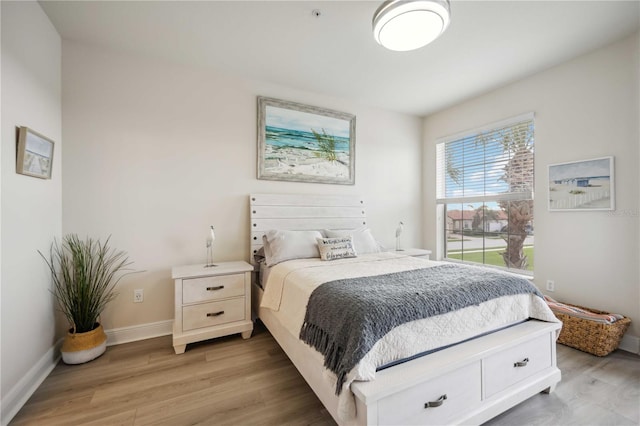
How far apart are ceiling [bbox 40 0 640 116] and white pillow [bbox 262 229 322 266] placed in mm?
1708

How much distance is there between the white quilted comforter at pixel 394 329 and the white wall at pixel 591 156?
1.13 m

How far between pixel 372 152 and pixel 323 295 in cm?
266

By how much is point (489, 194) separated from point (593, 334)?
5.60 ft

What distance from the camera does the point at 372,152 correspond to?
12.3 ft

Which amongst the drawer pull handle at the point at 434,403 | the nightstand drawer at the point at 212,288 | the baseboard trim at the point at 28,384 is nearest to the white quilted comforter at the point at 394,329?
the drawer pull handle at the point at 434,403

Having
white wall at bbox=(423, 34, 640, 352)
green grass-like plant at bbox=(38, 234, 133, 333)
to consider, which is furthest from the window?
green grass-like plant at bbox=(38, 234, 133, 333)

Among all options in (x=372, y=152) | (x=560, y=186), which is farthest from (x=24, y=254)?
(x=560, y=186)

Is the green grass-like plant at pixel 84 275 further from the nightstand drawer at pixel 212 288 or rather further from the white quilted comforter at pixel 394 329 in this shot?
the white quilted comforter at pixel 394 329

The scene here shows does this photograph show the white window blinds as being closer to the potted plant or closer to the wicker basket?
the wicker basket

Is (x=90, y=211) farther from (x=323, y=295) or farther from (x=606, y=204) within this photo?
(x=606, y=204)

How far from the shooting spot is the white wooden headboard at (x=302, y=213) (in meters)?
2.94

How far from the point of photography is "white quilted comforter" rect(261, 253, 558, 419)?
1.26 meters

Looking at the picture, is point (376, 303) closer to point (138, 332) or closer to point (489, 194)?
point (138, 332)

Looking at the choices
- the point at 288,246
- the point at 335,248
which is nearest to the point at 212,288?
the point at 288,246
